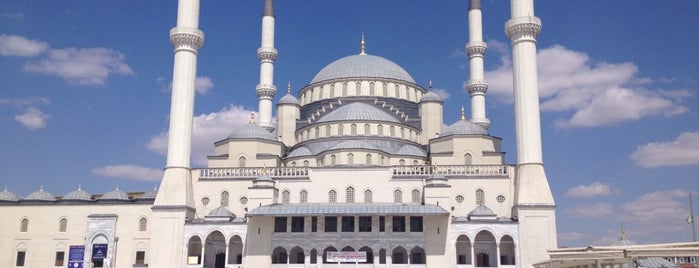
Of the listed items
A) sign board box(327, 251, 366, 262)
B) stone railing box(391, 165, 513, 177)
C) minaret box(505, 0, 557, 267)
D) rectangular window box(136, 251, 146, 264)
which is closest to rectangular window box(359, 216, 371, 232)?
sign board box(327, 251, 366, 262)

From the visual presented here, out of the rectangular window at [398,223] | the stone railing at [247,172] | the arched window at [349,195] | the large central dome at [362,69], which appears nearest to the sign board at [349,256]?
the rectangular window at [398,223]

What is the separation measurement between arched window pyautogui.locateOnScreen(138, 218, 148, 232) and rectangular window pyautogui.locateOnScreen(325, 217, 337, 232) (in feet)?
39.3

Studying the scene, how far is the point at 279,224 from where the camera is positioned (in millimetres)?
37906

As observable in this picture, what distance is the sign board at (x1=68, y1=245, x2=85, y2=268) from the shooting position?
40.5 metres

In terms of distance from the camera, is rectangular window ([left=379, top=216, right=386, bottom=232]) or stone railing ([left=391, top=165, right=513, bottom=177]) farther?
stone railing ([left=391, top=165, right=513, bottom=177])

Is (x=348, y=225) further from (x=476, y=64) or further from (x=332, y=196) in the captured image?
(x=476, y=64)

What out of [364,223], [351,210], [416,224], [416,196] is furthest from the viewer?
[416,196]

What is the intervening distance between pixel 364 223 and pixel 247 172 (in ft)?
28.3

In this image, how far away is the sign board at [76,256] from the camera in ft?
133

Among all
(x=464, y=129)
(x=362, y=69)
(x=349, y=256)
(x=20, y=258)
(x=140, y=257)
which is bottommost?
(x=20, y=258)

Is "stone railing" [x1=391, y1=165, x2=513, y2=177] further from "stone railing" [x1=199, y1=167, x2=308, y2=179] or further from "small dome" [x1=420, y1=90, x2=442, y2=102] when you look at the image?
"small dome" [x1=420, y1=90, x2=442, y2=102]

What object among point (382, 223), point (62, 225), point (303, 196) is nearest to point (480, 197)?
point (382, 223)

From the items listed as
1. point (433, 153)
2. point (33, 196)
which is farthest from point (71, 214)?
point (433, 153)

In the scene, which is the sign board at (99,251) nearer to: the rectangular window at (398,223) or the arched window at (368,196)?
the arched window at (368,196)
